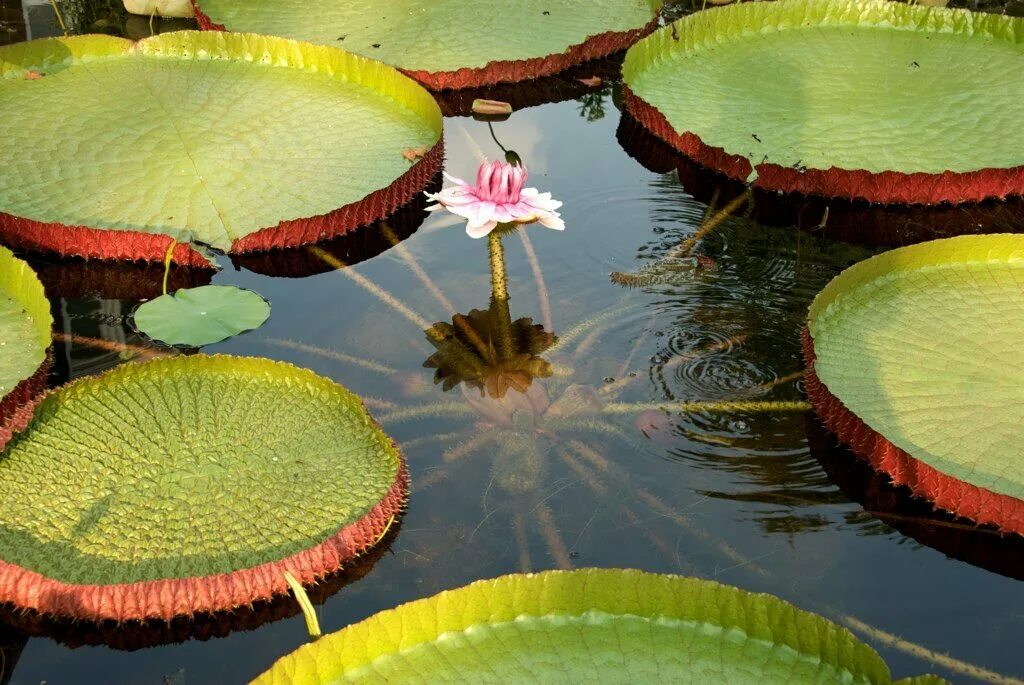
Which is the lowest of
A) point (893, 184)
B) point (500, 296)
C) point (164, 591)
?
point (164, 591)

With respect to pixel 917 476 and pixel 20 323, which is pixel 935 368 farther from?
pixel 20 323

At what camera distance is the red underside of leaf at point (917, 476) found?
8.32 ft

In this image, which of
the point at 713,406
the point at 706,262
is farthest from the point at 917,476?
the point at 706,262

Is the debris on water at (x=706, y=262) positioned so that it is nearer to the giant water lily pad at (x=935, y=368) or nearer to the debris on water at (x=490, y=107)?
the giant water lily pad at (x=935, y=368)

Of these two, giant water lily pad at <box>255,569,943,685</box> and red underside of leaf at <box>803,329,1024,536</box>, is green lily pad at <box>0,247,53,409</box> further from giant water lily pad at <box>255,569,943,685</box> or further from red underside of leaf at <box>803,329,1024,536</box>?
red underside of leaf at <box>803,329,1024,536</box>

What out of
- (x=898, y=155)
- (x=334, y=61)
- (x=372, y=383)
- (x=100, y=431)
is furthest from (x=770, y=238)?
(x=100, y=431)

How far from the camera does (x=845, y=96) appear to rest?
419cm

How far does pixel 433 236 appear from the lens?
371 centimetres

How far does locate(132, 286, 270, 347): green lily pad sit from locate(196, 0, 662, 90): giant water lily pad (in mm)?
1476

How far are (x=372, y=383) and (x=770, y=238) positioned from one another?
1.35 metres

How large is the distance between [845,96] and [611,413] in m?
1.85

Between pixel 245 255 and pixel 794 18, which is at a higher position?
pixel 794 18

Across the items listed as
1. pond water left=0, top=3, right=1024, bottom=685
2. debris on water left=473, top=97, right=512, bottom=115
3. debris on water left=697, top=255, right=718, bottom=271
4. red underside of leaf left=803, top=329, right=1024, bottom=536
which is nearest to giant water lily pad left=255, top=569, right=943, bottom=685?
pond water left=0, top=3, right=1024, bottom=685

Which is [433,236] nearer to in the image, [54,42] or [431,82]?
[431,82]
